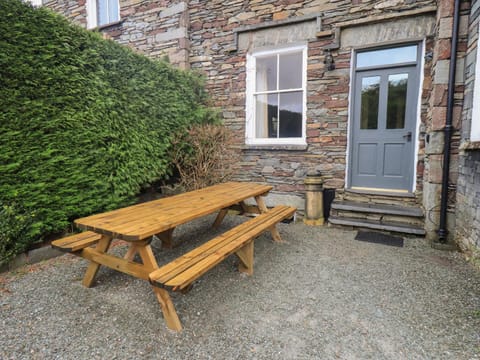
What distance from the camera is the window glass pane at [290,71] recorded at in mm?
4574

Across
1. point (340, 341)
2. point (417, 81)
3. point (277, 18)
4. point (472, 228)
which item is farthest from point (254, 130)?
point (340, 341)

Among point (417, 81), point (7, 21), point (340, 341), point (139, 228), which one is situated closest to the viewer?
point (340, 341)

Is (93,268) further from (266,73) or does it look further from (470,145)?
(266,73)

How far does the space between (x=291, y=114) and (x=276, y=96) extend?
1.45 feet

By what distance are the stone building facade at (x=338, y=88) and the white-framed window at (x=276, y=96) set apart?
2 cm

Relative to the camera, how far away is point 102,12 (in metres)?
6.45

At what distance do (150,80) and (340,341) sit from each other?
3932 mm

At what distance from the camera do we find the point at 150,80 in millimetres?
3998

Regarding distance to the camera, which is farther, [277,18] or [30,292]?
[277,18]

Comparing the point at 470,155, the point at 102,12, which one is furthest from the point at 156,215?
the point at 102,12

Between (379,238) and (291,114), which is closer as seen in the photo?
(379,238)

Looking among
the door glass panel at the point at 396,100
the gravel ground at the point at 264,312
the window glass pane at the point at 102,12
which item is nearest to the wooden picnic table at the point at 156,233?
the gravel ground at the point at 264,312

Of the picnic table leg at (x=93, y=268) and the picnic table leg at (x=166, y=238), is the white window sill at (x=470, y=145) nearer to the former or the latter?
the picnic table leg at (x=166, y=238)

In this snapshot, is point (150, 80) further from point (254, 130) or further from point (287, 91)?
Answer: point (287, 91)
